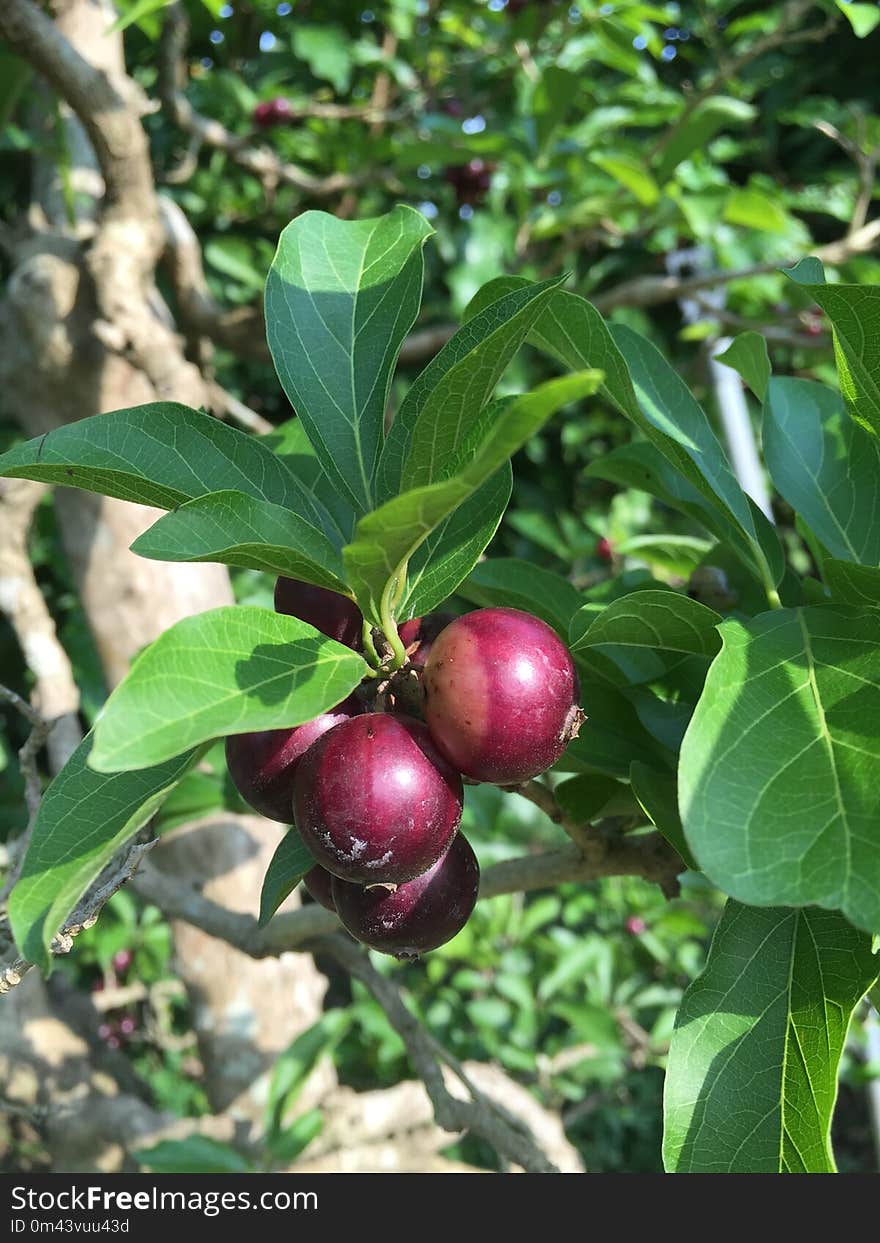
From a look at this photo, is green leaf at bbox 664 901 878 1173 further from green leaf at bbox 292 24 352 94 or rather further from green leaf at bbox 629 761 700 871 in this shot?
green leaf at bbox 292 24 352 94

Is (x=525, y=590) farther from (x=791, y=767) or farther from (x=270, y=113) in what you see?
(x=270, y=113)

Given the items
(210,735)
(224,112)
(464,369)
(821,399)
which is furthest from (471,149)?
(210,735)

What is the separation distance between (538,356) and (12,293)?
1846 mm

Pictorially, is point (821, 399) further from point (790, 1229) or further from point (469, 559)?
point (790, 1229)

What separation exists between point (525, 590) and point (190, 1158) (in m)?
1.21

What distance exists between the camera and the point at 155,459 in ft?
2.18

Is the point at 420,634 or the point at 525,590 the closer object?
the point at 420,634

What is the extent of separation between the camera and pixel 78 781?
0.63 metres

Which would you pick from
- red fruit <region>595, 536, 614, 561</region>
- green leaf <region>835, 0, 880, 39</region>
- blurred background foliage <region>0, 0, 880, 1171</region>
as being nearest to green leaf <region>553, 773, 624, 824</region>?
blurred background foliage <region>0, 0, 880, 1171</region>

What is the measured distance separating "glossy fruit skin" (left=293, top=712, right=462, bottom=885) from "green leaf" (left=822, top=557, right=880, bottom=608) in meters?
0.31

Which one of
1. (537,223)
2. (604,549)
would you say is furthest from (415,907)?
(604,549)

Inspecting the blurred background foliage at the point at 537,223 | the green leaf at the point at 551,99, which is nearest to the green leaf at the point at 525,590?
the blurred background foliage at the point at 537,223

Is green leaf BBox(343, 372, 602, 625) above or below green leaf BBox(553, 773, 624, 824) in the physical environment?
above

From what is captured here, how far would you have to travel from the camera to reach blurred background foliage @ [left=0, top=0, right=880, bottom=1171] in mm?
2479
